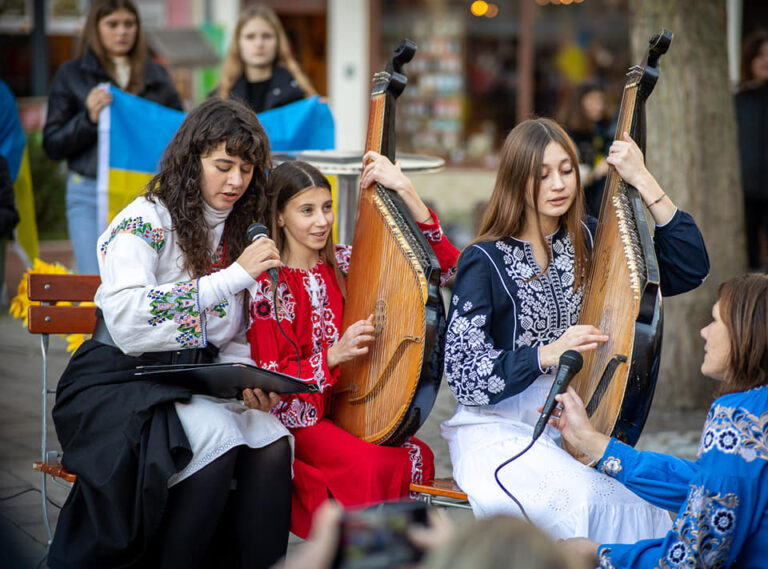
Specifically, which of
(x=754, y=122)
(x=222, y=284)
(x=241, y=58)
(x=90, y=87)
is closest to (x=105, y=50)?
(x=90, y=87)

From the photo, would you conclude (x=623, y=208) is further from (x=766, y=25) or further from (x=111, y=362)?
(x=766, y=25)

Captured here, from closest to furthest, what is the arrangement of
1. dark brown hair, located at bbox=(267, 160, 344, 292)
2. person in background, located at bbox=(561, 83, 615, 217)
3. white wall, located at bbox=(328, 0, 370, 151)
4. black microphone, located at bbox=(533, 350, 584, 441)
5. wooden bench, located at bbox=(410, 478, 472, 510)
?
1. black microphone, located at bbox=(533, 350, 584, 441)
2. wooden bench, located at bbox=(410, 478, 472, 510)
3. dark brown hair, located at bbox=(267, 160, 344, 292)
4. person in background, located at bbox=(561, 83, 615, 217)
5. white wall, located at bbox=(328, 0, 370, 151)

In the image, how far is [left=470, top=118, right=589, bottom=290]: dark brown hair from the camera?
3.06 meters

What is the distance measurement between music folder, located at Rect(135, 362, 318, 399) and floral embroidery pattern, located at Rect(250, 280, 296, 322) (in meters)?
0.27

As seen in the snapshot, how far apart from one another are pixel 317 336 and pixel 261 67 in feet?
8.47

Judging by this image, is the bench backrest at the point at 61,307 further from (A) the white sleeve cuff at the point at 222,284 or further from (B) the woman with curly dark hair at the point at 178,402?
(A) the white sleeve cuff at the point at 222,284

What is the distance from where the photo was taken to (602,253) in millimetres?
2943

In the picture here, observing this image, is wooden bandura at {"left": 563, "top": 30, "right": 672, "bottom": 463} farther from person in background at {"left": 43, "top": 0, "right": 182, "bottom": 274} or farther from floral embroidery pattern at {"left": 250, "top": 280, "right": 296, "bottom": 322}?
person in background at {"left": 43, "top": 0, "right": 182, "bottom": 274}

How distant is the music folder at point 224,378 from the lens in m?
2.80

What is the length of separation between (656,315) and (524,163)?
70cm

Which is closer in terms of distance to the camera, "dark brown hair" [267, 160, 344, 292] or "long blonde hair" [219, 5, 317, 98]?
"dark brown hair" [267, 160, 344, 292]

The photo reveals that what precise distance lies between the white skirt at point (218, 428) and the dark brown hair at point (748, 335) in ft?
4.40

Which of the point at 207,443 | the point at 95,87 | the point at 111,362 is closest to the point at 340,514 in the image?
the point at 207,443

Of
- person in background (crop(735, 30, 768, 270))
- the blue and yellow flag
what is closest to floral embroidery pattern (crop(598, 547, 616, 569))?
the blue and yellow flag
